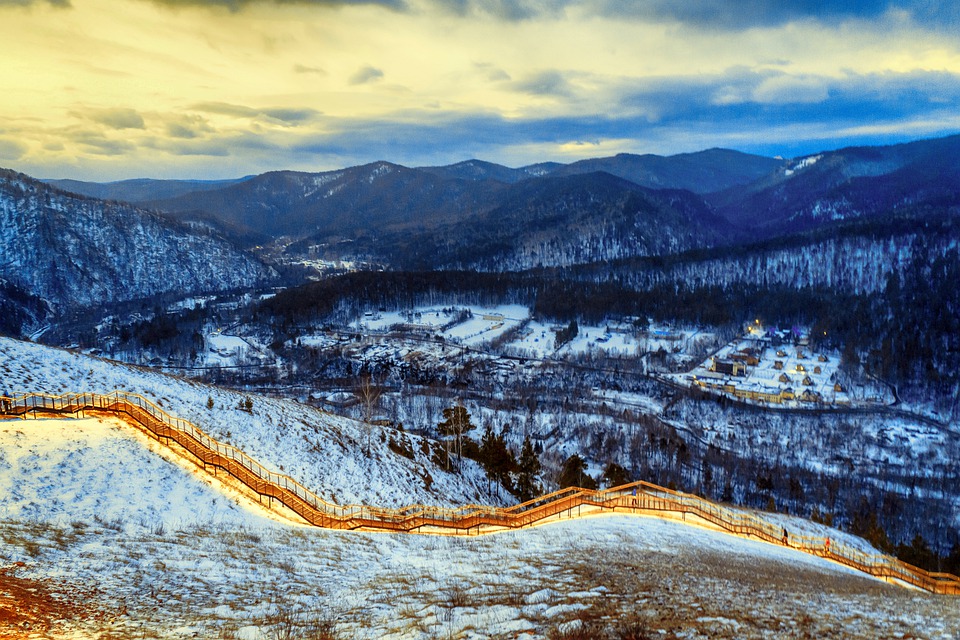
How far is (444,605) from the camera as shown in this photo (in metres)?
→ 11.8

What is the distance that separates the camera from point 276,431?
98.4 feet

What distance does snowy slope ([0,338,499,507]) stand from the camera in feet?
87.3

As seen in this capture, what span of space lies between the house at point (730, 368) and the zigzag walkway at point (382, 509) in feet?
216

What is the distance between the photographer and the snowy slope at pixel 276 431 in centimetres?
2661

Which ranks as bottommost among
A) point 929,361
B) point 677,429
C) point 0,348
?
point 677,429

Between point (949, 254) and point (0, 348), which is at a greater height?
point (949, 254)

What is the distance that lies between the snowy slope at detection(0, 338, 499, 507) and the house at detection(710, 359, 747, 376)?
69635mm

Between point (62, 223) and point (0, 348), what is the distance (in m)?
209

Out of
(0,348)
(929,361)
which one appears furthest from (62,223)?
(929,361)

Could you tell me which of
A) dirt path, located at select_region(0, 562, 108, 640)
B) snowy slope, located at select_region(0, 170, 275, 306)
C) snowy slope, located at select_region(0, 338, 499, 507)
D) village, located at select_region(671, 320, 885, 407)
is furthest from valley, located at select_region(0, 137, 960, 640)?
snowy slope, located at select_region(0, 170, 275, 306)

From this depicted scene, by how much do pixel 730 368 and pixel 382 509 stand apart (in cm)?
8170

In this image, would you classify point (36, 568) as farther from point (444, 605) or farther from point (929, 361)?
point (929, 361)

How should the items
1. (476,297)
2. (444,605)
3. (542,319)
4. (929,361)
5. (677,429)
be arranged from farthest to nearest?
(476,297) < (542,319) < (929,361) < (677,429) < (444,605)

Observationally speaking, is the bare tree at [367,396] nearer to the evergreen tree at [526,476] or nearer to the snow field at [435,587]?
the evergreen tree at [526,476]
